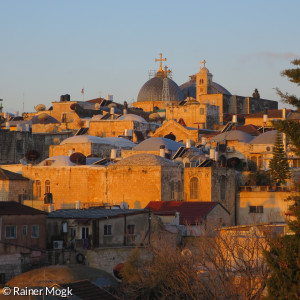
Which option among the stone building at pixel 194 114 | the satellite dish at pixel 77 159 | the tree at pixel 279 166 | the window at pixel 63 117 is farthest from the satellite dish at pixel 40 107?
the tree at pixel 279 166

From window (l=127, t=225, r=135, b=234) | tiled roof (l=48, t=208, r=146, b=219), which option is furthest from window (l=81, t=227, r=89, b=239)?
window (l=127, t=225, r=135, b=234)

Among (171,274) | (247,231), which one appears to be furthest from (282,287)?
(247,231)

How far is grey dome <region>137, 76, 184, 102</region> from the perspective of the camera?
103 metres

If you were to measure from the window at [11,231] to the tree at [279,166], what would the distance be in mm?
20927

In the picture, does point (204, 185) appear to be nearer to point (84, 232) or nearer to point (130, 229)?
point (130, 229)

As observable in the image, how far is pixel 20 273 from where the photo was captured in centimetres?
3647

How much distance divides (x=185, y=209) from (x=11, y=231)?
11.8 metres

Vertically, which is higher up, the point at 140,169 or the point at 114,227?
the point at 140,169

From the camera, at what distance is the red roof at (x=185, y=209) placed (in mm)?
45688

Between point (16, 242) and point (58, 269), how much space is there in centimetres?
525

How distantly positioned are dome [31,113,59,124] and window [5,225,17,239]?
4539cm

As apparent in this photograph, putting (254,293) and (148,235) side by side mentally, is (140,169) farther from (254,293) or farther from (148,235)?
(254,293)

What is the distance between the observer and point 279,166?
2185 inches

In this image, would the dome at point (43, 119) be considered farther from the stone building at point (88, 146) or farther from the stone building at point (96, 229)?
the stone building at point (96, 229)
